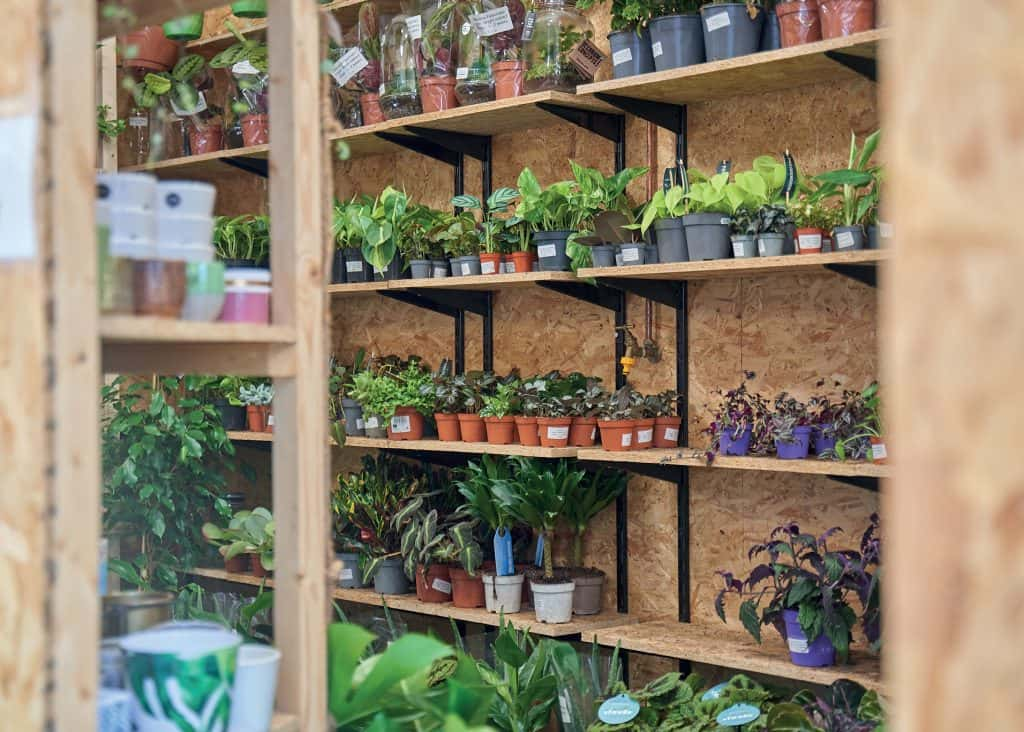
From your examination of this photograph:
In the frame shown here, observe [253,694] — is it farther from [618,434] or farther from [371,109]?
[371,109]

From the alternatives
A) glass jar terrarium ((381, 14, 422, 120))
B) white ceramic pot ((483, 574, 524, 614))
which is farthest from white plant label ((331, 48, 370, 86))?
white ceramic pot ((483, 574, 524, 614))

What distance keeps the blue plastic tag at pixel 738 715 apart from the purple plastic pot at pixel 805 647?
0.84 feet

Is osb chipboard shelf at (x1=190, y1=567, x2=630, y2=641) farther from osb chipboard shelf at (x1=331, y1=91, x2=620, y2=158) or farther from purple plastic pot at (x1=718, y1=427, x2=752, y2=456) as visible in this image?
osb chipboard shelf at (x1=331, y1=91, x2=620, y2=158)

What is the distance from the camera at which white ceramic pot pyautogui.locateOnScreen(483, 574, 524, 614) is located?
3.76 m

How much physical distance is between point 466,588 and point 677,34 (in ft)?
5.82

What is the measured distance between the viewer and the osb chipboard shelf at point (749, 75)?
297cm

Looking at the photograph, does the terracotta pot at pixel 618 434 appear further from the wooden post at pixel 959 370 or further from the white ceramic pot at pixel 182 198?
the wooden post at pixel 959 370

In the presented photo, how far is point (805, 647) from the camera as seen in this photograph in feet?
10.1

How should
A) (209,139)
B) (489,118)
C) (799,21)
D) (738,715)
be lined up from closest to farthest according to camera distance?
1. (738,715)
2. (799,21)
3. (489,118)
4. (209,139)

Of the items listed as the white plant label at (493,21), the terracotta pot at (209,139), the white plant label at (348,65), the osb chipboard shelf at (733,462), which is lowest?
the osb chipboard shelf at (733,462)

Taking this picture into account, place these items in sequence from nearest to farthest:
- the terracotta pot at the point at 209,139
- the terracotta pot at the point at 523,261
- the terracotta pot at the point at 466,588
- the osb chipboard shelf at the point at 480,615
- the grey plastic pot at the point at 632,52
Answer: the grey plastic pot at the point at 632,52 < the osb chipboard shelf at the point at 480,615 < the terracotta pot at the point at 523,261 < the terracotta pot at the point at 466,588 < the terracotta pot at the point at 209,139

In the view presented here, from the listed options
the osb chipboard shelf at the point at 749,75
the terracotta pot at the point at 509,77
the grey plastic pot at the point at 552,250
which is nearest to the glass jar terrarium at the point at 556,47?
Answer: the terracotta pot at the point at 509,77

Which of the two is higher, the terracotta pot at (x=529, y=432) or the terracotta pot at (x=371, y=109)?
the terracotta pot at (x=371, y=109)

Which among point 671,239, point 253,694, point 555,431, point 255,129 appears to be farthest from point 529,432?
point 253,694
